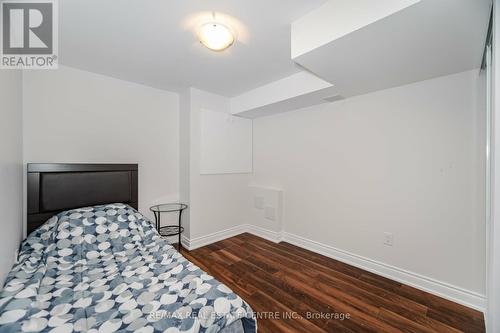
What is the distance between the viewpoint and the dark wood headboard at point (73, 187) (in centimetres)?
194

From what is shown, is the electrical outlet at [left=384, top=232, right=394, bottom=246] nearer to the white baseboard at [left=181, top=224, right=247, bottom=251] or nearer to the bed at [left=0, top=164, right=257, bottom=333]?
the bed at [left=0, top=164, right=257, bottom=333]

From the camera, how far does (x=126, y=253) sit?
176cm

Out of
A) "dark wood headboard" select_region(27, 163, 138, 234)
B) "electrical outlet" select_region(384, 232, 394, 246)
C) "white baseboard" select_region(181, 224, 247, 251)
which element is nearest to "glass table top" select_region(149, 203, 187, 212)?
"dark wood headboard" select_region(27, 163, 138, 234)

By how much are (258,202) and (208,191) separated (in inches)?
36.8

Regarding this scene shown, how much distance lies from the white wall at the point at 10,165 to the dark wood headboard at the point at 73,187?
0.35 feet

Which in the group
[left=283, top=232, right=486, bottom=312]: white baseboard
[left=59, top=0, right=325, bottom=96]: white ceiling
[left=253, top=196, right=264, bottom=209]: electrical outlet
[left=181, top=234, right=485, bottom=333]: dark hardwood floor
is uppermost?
[left=59, top=0, right=325, bottom=96]: white ceiling

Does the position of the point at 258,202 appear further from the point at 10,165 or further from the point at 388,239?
the point at 10,165

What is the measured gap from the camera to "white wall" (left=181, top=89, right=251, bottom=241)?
2949 mm

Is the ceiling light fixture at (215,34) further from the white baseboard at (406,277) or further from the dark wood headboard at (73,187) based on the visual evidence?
the white baseboard at (406,277)

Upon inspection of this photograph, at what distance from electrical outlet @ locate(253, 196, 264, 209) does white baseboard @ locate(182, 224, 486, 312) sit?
384 mm

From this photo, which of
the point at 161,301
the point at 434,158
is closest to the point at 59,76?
the point at 161,301

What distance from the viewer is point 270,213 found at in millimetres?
3316

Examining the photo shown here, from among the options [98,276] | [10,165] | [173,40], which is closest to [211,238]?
[98,276]

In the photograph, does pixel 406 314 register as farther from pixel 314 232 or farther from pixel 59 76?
pixel 59 76
